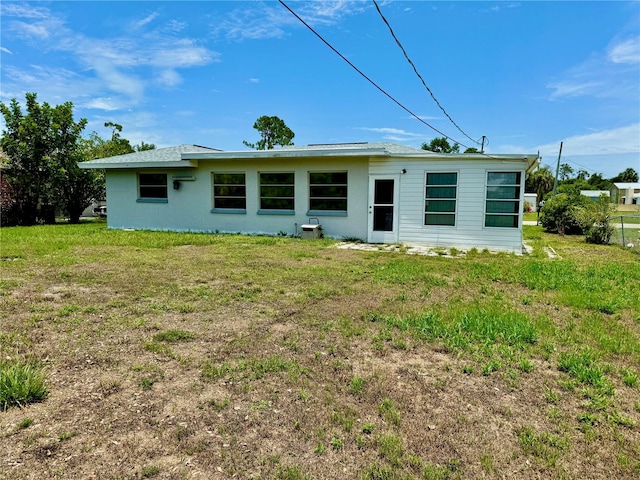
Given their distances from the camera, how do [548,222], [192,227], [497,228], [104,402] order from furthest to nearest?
[548,222] → [192,227] → [497,228] → [104,402]

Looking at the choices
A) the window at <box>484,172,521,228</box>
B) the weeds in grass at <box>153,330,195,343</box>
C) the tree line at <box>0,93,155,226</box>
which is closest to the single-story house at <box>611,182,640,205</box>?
the window at <box>484,172,521,228</box>

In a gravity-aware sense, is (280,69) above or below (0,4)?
above

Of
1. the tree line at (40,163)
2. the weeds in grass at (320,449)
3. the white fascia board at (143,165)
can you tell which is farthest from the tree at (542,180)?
the weeds in grass at (320,449)

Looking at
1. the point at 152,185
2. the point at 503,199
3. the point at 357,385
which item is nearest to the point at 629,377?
the point at 357,385

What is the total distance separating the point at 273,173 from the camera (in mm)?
12672

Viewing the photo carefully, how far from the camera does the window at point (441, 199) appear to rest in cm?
1046

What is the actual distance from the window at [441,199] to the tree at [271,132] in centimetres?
2670

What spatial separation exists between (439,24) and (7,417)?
1024 cm

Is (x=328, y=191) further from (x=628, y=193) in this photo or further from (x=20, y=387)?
(x=628, y=193)

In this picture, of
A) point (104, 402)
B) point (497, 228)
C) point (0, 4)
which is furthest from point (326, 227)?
point (104, 402)

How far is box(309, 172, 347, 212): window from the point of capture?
11.9 metres

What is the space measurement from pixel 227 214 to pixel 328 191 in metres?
3.94

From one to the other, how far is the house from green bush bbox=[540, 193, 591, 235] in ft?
21.0

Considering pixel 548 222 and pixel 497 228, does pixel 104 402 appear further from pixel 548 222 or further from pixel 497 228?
pixel 548 222
